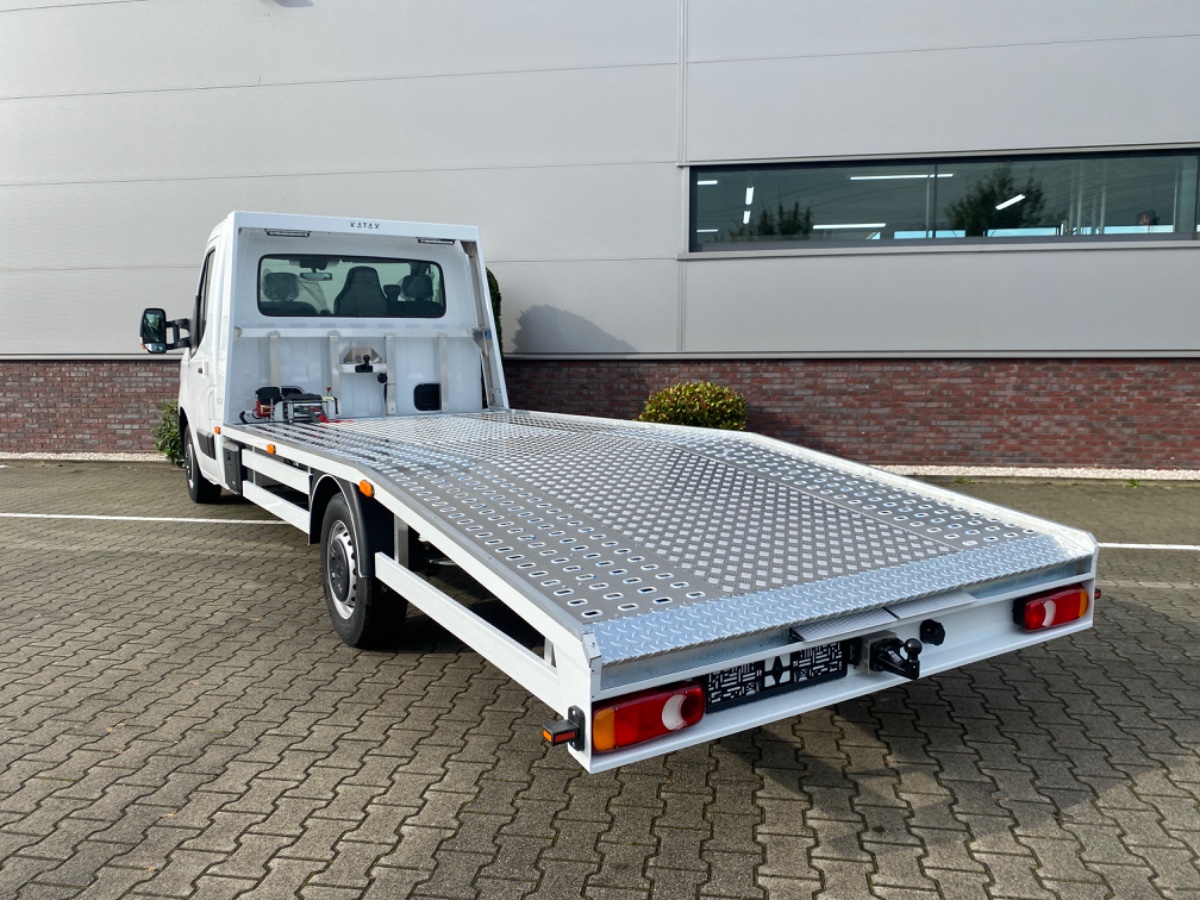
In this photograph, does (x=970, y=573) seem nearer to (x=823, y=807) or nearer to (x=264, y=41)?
(x=823, y=807)

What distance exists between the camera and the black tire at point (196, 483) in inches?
347

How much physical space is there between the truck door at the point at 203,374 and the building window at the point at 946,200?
20.1 feet

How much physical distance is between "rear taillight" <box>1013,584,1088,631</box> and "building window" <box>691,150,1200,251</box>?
8.38m

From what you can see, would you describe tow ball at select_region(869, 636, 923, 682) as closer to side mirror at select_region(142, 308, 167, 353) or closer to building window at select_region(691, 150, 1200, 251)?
side mirror at select_region(142, 308, 167, 353)

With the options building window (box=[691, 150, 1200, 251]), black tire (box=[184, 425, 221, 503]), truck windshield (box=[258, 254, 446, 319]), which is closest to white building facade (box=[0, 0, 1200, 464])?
building window (box=[691, 150, 1200, 251])

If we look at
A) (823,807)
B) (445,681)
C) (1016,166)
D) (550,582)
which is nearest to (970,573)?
(823,807)

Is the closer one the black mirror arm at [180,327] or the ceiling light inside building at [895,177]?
the black mirror arm at [180,327]

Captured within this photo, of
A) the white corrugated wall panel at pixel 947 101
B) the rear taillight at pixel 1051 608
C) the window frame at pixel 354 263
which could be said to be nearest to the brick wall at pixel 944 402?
the white corrugated wall panel at pixel 947 101

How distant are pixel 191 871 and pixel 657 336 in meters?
9.38

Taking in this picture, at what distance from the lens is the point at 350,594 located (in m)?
4.64

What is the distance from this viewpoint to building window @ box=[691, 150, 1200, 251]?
10617 mm

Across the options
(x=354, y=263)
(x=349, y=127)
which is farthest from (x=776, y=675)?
(x=349, y=127)

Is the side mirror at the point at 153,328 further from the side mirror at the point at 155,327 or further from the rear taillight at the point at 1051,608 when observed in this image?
the rear taillight at the point at 1051,608

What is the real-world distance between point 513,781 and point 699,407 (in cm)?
744
